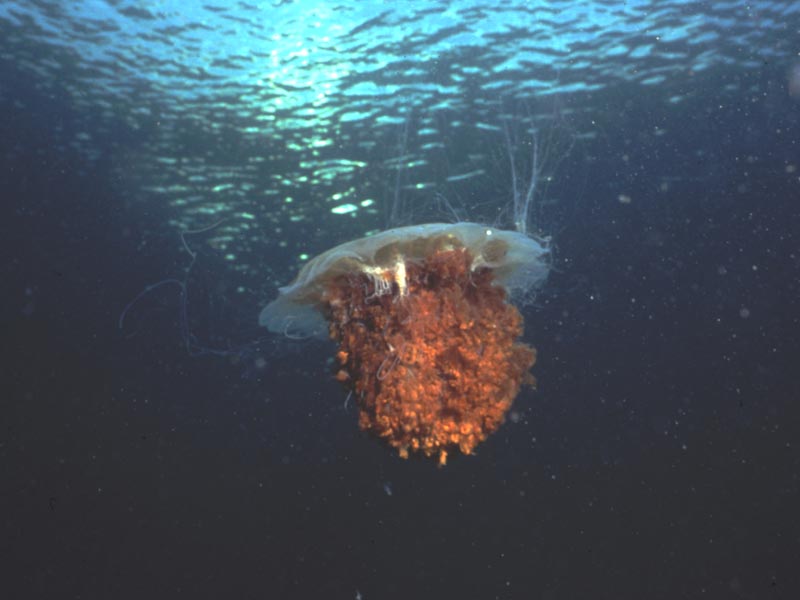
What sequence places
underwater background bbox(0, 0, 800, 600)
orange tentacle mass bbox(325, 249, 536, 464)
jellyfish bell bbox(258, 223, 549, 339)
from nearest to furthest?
1. orange tentacle mass bbox(325, 249, 536, 464)
2. jellyfish bell bbox(258, 223, 549, 339)
3. underwater background bbox(0, 0, 800, 600)

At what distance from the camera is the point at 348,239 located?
→ 58.6ft

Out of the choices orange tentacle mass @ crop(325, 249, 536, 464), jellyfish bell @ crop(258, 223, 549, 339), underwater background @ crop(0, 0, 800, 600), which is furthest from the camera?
underwater background @ crop(0, 0, 800, 600)

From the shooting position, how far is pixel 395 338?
414 centimetres

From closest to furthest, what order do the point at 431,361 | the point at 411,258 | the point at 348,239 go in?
the point at 431,361 → the point at 411,258 → the point at 348,239

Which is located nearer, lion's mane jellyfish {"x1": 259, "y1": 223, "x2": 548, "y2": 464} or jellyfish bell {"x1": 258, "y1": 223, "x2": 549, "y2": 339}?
lion's mane jellyfish {"x1": 259, "y1": 223, "x2": 548, "y2": 464}

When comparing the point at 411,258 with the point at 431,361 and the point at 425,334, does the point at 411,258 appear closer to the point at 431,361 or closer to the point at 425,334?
the point at 425,334

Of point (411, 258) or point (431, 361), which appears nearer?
point (431, 361)

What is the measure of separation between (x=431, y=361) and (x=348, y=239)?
14.0 metres

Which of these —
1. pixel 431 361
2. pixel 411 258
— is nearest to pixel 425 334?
pixel 431 361

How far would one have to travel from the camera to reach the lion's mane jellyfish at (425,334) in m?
4.13

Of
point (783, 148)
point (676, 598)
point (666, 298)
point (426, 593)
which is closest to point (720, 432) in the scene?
point (666, 298)

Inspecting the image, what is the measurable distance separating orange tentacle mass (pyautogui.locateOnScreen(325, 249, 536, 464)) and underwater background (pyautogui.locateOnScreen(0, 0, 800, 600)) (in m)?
0.81

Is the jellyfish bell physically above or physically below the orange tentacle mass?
above

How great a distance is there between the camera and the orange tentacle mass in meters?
4.11
